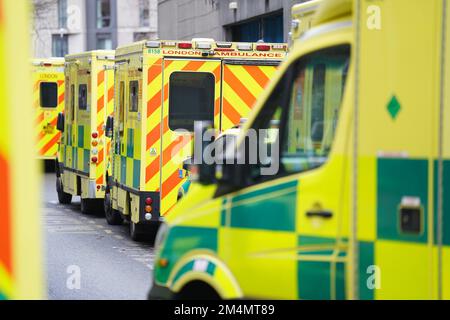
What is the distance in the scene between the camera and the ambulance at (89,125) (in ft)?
58.5

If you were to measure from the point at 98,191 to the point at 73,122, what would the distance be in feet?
7.52

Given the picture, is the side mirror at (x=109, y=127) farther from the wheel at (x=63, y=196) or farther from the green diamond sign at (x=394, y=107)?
the green diamond sign at (x=394, y=107)

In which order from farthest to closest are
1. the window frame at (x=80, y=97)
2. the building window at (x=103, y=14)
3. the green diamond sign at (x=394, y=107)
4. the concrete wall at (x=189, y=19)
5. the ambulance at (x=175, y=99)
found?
the building window at (x=103, y=14)
the concrete wall at (x=189, y=19)
the window frame at (x=80, y=97)
the ambulance at (x=175, y=99)
the green diamond sign at (x=394, y=107)

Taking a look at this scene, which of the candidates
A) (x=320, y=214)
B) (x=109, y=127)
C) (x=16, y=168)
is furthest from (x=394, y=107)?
(x=109, y=127)

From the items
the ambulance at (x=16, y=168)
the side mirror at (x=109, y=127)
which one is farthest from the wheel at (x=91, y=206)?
the ambulance at (x=16, y=168)

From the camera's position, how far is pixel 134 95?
14227mm

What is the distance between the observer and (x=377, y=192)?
538 centimetres

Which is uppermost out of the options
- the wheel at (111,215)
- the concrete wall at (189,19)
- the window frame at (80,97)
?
the concrete wall at (189,19)

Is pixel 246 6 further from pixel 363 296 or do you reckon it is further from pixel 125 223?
pixel 363 296

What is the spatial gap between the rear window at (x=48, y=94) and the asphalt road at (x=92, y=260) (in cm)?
1084

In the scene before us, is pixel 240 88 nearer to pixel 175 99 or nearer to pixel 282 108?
pixel 175 99

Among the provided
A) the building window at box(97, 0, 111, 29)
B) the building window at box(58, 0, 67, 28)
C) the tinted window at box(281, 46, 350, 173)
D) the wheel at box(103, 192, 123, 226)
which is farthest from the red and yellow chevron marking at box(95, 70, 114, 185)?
Result: the building window at box(58, 0, 67, 28)
